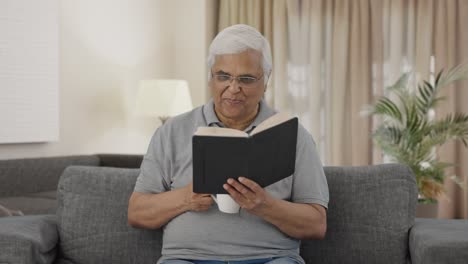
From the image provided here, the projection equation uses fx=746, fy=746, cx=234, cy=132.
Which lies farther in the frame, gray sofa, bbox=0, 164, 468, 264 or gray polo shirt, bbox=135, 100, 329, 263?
gray sofa, bbox=0, 164, 468, 264

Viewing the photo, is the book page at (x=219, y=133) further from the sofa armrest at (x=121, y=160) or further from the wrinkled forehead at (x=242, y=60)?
the sofa armrest at (x=121, y=160)

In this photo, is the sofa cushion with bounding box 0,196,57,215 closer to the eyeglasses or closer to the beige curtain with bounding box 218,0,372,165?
the eyeglasses

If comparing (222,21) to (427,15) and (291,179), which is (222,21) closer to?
(427,15)

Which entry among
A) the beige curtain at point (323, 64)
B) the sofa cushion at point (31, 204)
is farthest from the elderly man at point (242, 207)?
the beige curtain at point (323, 64)

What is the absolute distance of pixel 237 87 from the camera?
226cm

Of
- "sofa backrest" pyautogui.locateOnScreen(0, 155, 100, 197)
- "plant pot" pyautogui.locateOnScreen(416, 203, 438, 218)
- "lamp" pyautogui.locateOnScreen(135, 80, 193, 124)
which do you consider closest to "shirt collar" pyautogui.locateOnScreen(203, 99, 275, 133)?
"sofa backrest" pyautogui.locateOnScreen(0, 155, 100, 197)

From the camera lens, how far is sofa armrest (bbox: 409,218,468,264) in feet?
6.73

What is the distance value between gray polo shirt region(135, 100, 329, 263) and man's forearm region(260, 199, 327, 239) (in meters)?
0.04

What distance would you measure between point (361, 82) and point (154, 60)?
5.78 ft

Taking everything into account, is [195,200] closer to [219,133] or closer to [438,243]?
[219,133]

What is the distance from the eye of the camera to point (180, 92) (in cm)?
574

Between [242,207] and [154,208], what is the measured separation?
1.02 ft

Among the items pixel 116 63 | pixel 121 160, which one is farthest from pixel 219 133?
pixel 116 63

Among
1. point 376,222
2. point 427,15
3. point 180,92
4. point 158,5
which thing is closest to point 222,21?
point 158,5
